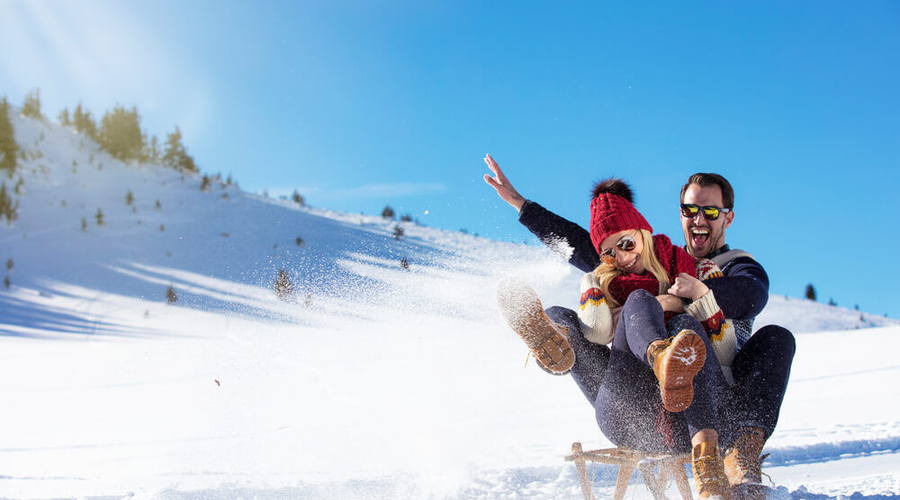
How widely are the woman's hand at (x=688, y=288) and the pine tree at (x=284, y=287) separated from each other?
36.8 feet

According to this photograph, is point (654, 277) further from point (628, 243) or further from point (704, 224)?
point (704, 224)

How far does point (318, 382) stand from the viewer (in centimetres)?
606

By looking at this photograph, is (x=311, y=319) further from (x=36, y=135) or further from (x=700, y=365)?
(x=36, y=135)

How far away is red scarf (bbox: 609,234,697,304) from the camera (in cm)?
211

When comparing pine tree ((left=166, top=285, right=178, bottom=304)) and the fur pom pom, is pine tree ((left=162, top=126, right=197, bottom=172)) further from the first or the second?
the fur pom pom

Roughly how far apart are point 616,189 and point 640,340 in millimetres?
733

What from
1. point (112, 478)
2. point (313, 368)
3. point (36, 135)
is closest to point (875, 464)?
point (112, 478)

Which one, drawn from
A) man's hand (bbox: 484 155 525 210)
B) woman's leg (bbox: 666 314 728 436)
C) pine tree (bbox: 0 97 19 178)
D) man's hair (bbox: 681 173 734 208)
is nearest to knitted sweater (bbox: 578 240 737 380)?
woman's leg (bbox: 666 314 728 436)

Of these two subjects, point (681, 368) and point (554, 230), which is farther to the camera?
point (554, 230)

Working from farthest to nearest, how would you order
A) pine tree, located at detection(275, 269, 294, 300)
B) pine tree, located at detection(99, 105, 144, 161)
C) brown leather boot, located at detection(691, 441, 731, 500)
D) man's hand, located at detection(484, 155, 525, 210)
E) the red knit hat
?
pine tree, located at detection(99, 105, 144, 161)
pine tree, located at detection(275, 269, 294, 300)
man's hand, located at detection(484, 155, 525, 210)
the red knit hat
brown leather boot, located at detection(691, 441, 731, 500)

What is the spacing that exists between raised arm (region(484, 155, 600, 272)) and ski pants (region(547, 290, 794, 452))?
37cm

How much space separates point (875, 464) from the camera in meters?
3.18

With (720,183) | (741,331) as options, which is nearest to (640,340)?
(741,331)

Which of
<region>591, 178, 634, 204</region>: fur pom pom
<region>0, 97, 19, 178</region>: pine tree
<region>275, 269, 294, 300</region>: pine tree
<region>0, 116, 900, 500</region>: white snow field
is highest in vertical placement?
<region>0, 97, 19, 178</region>: pine tree
